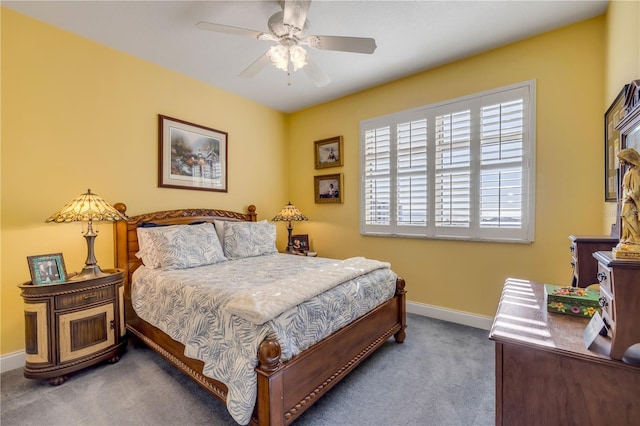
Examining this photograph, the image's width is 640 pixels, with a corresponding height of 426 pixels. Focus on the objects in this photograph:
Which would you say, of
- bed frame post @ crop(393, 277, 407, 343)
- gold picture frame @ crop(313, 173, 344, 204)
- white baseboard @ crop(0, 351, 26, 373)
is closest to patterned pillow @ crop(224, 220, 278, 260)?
gold picture frame @ crop(313, 173, 344, 204)

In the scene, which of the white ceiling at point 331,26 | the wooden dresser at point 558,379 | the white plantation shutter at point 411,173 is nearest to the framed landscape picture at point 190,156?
the white ceiling at point 331,26

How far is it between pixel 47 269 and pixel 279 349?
6.61 feet

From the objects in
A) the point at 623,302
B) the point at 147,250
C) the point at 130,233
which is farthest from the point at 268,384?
the point at 130,233

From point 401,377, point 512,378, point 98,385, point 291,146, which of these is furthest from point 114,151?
point 512,378

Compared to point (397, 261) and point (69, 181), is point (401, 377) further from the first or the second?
point (69, 181)

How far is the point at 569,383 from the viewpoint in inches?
38.4

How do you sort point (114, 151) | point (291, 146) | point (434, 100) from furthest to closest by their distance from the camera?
1. point (291, 146)
2. point (434, 100)
3. point (114, 151)

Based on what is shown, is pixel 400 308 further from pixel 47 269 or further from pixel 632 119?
pixel 47 269

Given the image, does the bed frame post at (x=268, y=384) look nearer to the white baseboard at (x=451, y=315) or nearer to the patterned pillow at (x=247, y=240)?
the patterned pillow at (x=247, y=240)

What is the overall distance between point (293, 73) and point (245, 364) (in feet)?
9.81

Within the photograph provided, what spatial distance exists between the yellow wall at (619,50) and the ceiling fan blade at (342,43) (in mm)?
1464

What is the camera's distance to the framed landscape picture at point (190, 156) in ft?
10.2

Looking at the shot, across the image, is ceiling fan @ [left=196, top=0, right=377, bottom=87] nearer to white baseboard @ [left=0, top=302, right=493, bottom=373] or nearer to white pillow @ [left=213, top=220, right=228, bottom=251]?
white pillow @ [left=213, top=220, right=228, bottom=251]

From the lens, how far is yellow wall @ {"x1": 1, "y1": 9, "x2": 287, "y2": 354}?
87.3 inches
